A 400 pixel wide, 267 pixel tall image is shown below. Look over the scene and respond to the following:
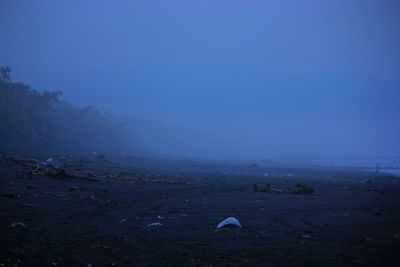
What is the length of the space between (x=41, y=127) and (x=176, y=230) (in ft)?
163

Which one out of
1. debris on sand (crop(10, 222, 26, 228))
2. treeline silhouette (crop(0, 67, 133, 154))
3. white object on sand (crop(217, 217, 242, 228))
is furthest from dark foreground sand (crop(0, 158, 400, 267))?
treeline silhouette (crop(0, 67, 133, 154))

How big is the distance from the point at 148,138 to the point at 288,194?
11936cm

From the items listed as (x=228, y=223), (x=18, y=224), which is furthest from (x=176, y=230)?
(x=18, y=224)

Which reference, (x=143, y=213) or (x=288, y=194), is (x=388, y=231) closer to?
(x=143, y=213)

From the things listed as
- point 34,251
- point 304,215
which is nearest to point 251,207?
point 304,215

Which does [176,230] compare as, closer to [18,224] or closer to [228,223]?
[228,223]

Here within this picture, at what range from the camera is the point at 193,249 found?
915 cm

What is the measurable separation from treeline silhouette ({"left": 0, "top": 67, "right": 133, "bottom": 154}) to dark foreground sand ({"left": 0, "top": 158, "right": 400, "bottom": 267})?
2784cm

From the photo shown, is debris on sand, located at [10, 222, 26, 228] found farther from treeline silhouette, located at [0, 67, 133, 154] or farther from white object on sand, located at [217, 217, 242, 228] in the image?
treeline silhouette, located at [0, 67, 133, 154]

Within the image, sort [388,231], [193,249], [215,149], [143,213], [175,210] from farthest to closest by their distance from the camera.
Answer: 1. [215,149]
2. [175,210]
3. [143,213]
4. [388,231]
5. [193,249]

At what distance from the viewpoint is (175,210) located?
48.8 ft

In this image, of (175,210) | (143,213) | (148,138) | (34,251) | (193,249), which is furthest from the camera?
(148,138)

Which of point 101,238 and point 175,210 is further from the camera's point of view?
point 175,210

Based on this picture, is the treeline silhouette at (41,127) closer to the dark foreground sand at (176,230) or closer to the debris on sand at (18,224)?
the dark foreground sand at (176,230)
